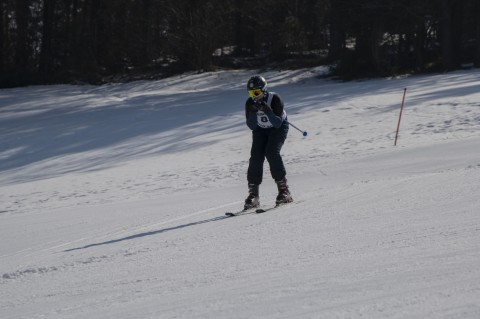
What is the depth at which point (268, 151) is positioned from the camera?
987 cm

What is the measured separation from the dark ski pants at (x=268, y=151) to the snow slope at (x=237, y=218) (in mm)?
568

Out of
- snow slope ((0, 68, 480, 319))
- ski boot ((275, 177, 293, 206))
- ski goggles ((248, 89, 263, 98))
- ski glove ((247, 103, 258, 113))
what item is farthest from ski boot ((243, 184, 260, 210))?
ski goggles ((248, 89, 263, 98))

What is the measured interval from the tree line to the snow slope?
29.0 ft

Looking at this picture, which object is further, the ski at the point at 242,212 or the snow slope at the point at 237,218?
the ski at the point at 242,212

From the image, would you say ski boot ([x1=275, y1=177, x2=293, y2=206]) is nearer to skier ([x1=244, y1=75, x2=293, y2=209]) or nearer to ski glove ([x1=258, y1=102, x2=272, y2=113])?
skier ([x1=244, y1=75, x2=293, y2=209])

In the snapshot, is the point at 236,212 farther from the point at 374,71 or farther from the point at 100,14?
the point at 100,14

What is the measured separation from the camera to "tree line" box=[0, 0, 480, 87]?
113 feet

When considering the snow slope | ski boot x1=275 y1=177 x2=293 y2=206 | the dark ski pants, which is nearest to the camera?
the snow slope

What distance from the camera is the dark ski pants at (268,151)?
9.84 metres

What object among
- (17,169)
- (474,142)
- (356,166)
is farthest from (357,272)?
(17,169)

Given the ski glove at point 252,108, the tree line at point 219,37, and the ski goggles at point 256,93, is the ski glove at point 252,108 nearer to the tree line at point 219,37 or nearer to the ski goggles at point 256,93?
the ski goggles at point 256,93

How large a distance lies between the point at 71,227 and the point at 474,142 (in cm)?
877

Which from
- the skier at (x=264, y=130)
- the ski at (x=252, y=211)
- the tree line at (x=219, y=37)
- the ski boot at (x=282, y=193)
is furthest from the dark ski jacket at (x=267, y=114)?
the tree line at (x=219, y=37)

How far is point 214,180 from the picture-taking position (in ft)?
50.7
